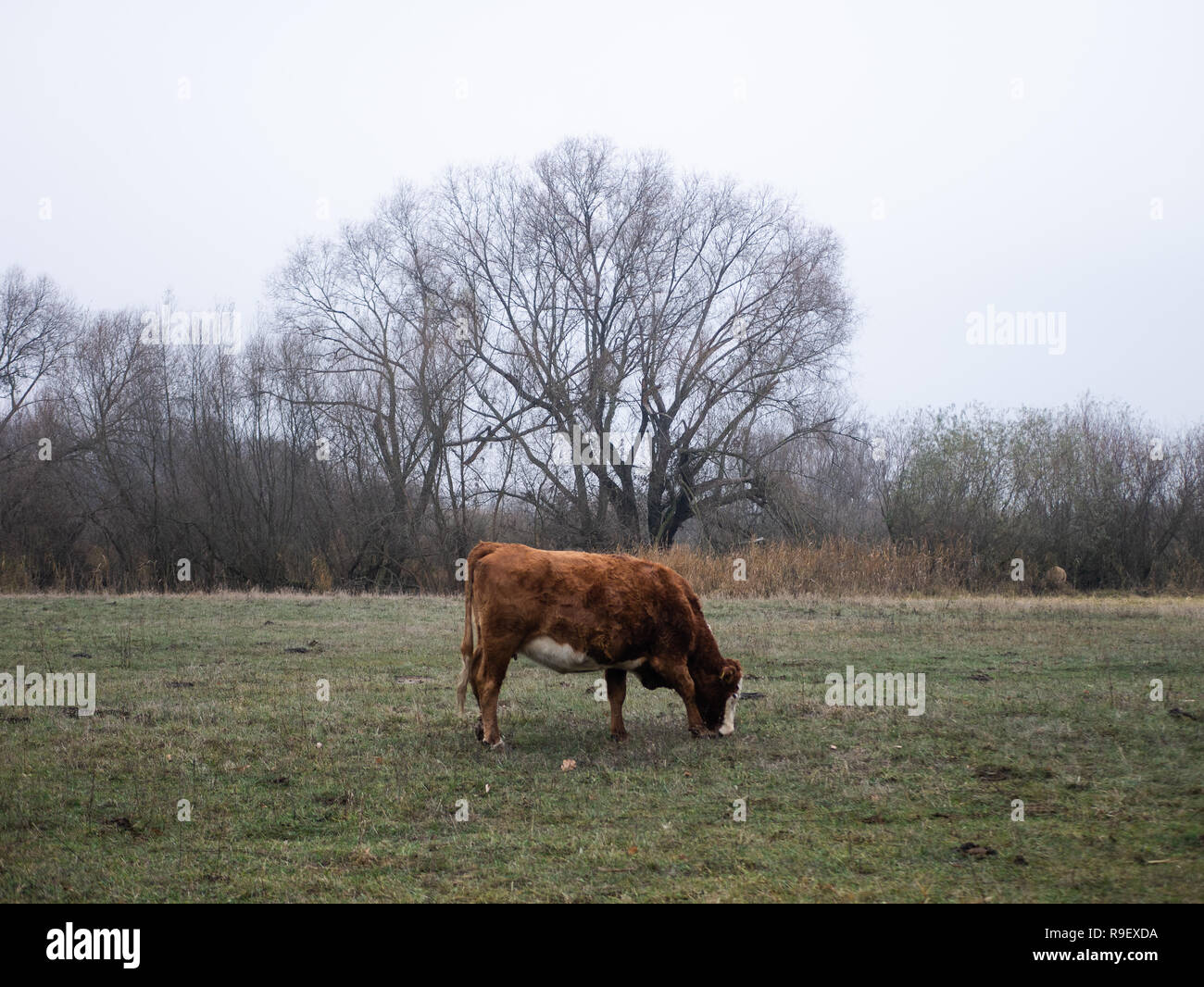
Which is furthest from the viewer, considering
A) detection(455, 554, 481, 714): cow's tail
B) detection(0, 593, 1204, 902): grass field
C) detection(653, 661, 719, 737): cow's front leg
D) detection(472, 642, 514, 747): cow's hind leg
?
detection(653, 661, 719, 737): cow's front leg

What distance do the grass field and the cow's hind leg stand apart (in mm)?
262

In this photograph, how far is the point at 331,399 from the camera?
3300cm

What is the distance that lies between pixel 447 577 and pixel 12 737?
72.8 ft

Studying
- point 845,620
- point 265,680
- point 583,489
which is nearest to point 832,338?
point 583,489

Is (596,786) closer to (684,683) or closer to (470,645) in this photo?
(684,683)

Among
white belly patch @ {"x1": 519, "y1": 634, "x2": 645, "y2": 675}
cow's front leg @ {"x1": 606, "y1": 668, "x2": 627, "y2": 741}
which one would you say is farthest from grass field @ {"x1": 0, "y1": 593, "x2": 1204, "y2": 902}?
white belly patch @ {"x1": 519, "y1": 634, "x2": 645, "y2": 675}

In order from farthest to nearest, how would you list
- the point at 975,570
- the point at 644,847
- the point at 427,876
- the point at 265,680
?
the point at 975,570, the point at 265,680, the point at 644,847, the point at 427,876

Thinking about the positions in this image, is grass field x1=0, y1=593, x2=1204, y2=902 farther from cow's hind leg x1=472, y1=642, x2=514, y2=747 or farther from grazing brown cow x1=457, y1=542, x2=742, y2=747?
grazing brown cow x1=457, y1=542, x2=742, y2=747

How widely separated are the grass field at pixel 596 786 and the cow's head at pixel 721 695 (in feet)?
0.77

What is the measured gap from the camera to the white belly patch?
28.2 feet

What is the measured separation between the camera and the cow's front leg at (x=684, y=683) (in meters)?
9.07

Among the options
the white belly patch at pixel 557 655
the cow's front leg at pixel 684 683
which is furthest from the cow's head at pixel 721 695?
the white belly patch at pixel 557 655

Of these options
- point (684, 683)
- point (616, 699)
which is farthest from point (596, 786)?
point (684, 683)

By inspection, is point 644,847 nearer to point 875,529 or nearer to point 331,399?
point 875,529
